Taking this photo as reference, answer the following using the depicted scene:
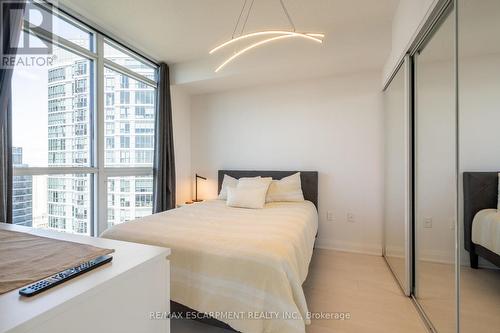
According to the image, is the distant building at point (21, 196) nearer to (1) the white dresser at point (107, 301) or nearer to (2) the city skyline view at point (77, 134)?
(2) the city skyline view at point (77, 134)

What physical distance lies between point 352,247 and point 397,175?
1.26 meters

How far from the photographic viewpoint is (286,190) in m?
3.07

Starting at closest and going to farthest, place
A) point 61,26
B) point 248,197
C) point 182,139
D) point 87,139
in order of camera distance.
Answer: point 61,26 → point 87,139 → point 248,197 → point 182,139

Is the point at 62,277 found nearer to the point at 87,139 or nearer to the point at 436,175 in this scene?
the point at 436,175

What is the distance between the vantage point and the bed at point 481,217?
102cm

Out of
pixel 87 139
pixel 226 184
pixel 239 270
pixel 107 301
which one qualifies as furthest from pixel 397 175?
pixel 87 139

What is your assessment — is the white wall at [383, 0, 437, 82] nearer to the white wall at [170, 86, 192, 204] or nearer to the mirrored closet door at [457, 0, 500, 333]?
the mirrored closet door at [457, 0, 500, 333]

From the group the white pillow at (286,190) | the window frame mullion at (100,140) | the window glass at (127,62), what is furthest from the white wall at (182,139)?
the white pillow at (286,190)

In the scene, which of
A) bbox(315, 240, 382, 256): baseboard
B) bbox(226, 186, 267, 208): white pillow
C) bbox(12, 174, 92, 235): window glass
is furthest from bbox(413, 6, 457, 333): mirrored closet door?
bbox(12, 174, 92, 235): window glass

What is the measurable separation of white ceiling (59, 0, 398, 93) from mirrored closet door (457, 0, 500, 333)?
1372mm

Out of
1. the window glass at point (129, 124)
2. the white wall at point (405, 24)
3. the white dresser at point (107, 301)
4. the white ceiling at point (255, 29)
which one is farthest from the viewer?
the window glass at point (129, 124)

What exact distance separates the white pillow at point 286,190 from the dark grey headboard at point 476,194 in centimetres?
189

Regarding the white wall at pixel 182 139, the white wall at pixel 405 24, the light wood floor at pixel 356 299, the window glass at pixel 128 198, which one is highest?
the white wall at pixel 405 24

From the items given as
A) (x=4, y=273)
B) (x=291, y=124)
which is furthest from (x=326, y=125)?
(x=4, y=273)
